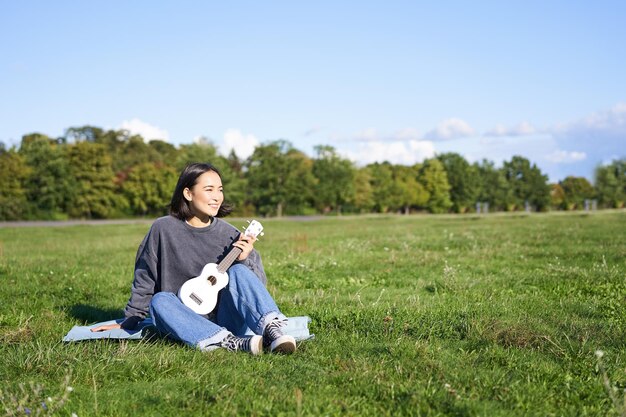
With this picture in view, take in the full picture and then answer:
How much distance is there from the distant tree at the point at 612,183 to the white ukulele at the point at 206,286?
354 feet

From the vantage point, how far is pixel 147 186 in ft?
201

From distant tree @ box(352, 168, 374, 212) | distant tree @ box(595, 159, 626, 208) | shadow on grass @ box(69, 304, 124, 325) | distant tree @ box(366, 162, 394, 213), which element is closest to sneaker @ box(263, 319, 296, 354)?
shadow on grass @ box(69, 304, 124, 325)

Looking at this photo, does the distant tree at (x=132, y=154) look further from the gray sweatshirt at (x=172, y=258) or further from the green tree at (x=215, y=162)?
the gray sweatshirt at (x=172, y=258)

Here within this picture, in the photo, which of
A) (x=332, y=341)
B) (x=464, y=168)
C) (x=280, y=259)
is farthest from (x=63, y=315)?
(x=464, y=168)

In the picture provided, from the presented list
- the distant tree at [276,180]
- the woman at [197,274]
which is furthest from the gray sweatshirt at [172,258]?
the distant tree at [276,180]

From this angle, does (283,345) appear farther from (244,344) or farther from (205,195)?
(205,195)

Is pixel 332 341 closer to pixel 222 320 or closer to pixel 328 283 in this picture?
pixel 222 320

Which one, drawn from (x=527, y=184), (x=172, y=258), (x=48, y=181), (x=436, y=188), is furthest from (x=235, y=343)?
(x=527, y=184)

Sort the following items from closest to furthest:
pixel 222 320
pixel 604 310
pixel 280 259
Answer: pixel 222 320 → pixel 604 310 → pixel 280 259

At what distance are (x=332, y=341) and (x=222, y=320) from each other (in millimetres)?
1093

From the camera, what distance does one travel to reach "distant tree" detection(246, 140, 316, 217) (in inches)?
2625

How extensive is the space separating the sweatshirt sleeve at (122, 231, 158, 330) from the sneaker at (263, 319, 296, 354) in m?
1.39

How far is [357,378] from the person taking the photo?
14.1ft

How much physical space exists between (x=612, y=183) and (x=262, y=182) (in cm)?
6549
